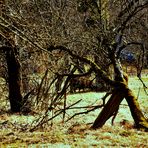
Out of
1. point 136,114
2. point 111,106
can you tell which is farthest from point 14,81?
point 136,114

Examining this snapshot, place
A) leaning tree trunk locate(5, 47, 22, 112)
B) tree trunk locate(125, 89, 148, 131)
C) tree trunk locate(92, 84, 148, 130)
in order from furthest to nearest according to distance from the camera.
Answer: leaning tree trunk locate(5, 47, 22, 112) → tree trunk locate(92, 84, 148, 130) → tree trunk locate(125, 89, 148, 131)

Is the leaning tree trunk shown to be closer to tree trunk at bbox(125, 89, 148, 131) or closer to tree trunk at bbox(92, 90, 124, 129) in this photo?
tree trunk at bbox(92, 90, 124, 129)

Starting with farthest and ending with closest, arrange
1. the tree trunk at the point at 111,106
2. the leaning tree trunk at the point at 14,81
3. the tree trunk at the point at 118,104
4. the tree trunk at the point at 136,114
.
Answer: the leaning tree trunk at the point at 14,81
the tree trunk at the point at 111,106
the tree trunk at the point at 118,104
the tree trunk at the point at 136,114

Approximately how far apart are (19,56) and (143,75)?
27101 mm

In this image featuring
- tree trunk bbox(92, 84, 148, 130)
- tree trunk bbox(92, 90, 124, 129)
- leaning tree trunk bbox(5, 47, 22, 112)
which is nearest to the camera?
tree trunk bbox(92, 84, 148, 130)

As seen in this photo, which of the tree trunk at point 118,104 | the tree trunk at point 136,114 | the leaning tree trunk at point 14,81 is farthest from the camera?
the leaning tree trunk at point 14,81

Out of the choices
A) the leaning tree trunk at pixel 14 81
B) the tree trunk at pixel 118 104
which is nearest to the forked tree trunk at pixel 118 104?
the tree trunk at pixel 118 104

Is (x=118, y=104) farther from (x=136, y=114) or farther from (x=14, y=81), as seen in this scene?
(x=14, y=81)

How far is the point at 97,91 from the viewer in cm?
3322

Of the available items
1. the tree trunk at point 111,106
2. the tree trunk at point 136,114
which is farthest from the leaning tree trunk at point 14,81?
the tree trunk at point 136,114

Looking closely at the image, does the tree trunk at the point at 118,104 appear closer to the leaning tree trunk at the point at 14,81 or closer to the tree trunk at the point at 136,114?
the tree trunk at the point at 136,114

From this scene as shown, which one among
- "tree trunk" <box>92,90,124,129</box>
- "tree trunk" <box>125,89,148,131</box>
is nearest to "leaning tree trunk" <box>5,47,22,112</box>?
"tree trunk" <box>92,90,124,129</box>

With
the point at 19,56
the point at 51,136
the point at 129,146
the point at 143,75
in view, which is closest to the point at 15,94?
the point at 19,56

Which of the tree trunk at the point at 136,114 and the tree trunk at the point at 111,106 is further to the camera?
the tree trunk at the point at 111,106
